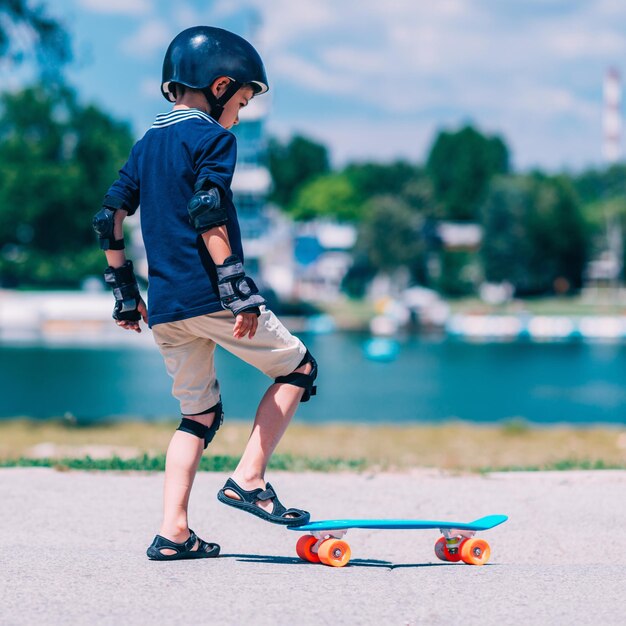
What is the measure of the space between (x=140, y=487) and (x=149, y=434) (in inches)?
379

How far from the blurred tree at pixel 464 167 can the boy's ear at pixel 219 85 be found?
121695 millimetres

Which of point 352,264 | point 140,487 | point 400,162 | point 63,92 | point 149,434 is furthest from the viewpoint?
point 400,162

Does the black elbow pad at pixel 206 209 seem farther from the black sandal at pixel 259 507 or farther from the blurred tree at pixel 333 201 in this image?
the blurred tree at pixel 333 201

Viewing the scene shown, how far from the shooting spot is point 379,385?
32.2 meters

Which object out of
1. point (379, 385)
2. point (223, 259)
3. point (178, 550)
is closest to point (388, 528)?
point (178, 550)

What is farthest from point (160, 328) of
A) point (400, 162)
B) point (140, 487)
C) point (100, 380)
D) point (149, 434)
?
point (400, 162)

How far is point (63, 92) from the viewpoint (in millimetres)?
17500

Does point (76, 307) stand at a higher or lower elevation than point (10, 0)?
lower

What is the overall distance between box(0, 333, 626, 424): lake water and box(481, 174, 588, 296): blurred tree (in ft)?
131

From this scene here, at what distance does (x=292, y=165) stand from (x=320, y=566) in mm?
140344

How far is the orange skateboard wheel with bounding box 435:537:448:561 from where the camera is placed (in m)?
3.92

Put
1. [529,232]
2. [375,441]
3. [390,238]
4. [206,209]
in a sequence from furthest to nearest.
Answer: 1. [390,238]
2. [529,232]
3. [375,441]
4. [206,209]

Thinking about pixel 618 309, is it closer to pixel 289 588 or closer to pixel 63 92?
pixel 63 92

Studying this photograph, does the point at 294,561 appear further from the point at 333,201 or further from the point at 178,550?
the point at 333,201
